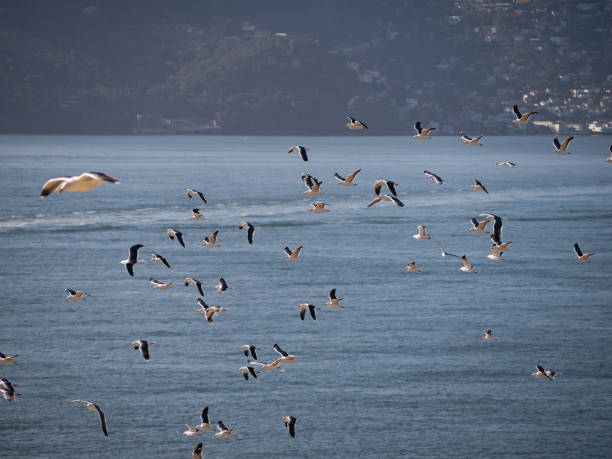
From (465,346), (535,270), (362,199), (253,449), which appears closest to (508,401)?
(465,346)

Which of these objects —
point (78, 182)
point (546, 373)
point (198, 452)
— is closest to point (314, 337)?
point (546, 373)

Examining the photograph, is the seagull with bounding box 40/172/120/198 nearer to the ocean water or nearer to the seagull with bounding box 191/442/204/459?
the seagull with bounding box 191/442/204/459

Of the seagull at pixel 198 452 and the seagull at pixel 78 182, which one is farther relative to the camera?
the seagull at pixel 198 452

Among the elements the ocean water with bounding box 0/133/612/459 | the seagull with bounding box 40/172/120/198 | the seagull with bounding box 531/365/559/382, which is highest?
the seagull with bounding box 40/172/120/198

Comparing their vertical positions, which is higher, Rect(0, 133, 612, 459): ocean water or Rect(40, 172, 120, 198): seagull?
Rect(40, 172, 120, 198): seagull

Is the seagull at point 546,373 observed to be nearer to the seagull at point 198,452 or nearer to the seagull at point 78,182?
the seagull at point 198,452

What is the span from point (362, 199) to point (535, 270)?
197ft

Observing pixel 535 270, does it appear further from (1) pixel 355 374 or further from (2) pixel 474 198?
(2) pixel 474 198

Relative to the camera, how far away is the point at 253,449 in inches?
1939

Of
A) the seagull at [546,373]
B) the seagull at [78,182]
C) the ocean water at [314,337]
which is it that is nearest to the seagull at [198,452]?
the ocean water at [314,337]

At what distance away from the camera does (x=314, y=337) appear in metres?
70.6

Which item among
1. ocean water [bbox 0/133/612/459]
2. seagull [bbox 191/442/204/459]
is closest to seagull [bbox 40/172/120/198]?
seagull [bbox 191/442/204/459]

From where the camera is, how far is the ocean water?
167 feet

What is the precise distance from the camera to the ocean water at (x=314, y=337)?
167ft
